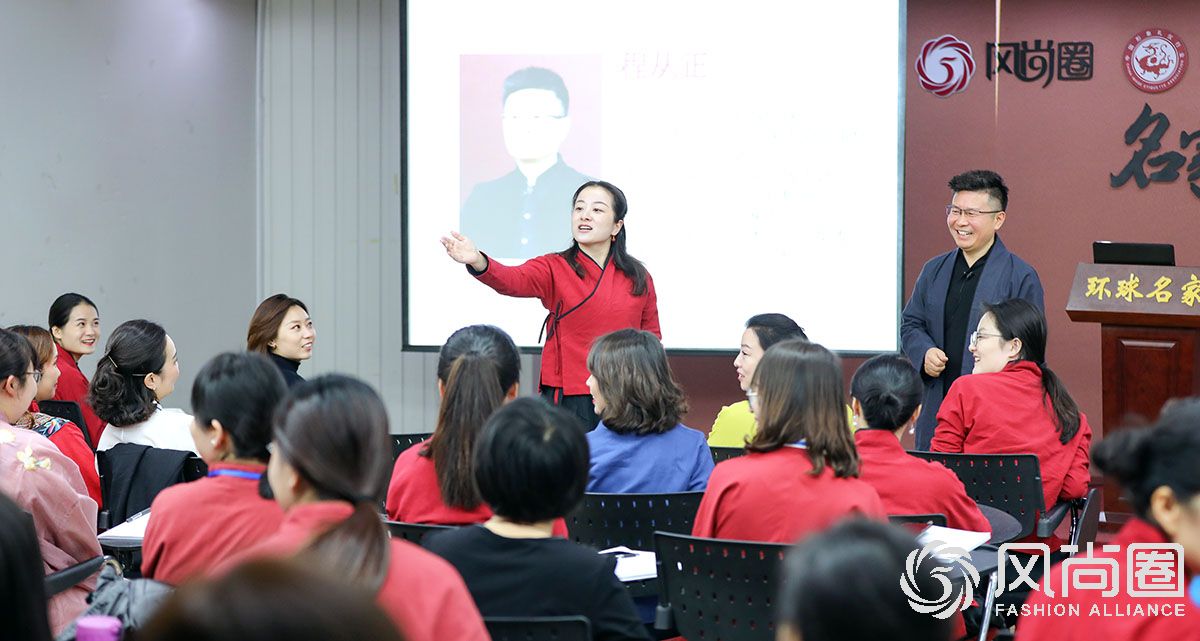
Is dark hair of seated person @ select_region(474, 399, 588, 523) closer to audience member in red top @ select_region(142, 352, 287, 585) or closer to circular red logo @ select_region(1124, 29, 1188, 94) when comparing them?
audience member in red top @ select_region(142, 352, 287, 585)

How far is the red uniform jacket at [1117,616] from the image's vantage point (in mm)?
1394

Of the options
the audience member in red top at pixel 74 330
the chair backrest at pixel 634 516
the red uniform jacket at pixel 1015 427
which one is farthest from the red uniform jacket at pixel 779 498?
the audience member in red top at pixel 74 330

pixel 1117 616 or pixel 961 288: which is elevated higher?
pixel 961 288

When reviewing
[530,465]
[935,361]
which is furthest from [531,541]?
[935,361]

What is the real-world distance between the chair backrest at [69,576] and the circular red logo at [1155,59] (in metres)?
4.71

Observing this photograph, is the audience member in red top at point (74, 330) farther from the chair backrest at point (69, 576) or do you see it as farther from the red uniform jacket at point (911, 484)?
the red uniform jacket at point (911, 484)

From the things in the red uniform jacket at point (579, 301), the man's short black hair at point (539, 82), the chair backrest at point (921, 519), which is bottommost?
the chair backrest at point (921, 519)

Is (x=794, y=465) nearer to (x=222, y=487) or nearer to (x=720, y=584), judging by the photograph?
(x=720, y=584)

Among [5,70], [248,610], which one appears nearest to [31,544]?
[248,610]

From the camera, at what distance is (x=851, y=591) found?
0.94 meters

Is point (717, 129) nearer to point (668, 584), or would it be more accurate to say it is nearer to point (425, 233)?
point (425, 233)

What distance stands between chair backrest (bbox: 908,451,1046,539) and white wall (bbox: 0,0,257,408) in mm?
3518

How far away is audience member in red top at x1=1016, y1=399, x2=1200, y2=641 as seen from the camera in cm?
140

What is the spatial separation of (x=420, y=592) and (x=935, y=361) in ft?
10.1
